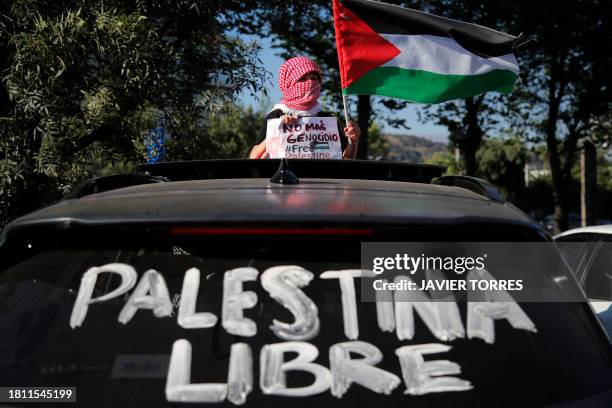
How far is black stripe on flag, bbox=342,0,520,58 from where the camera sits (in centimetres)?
580

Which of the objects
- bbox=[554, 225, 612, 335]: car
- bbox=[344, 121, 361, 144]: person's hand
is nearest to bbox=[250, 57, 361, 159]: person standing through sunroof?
bbox=[344, 121, 361, 144]: person's hand

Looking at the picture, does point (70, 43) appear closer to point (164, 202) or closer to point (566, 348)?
point (164, 202)

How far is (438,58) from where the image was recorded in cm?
570

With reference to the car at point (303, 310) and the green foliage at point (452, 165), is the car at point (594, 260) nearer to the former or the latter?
the green foliage at point (452, 165)

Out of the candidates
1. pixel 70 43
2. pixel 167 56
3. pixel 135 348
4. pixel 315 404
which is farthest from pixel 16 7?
pixel 315 404

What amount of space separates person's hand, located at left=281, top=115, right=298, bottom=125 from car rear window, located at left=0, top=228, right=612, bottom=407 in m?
2.23

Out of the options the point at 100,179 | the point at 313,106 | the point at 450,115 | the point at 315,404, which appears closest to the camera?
the point at 315,404

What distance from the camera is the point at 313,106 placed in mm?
4977

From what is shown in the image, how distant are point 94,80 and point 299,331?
624cm

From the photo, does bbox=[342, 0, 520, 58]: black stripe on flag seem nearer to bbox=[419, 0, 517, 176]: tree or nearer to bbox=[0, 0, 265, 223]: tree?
bbox=[0, 0, 265, 223]: tree

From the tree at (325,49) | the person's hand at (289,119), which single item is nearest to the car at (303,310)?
the person's hand at (289,119)

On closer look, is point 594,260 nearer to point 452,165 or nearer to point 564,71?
point 564,71

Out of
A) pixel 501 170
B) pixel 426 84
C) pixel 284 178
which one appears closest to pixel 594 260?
pixel 426 84

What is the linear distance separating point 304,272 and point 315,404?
0.36 m
